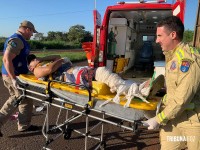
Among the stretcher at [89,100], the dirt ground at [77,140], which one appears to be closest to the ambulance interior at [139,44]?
the dirt ground at [77,140]

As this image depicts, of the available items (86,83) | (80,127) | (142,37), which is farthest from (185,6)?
Result: (142,37)

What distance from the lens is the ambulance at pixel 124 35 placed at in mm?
5394

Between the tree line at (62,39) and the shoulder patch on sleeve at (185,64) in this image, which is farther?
the tree line at (62,39)

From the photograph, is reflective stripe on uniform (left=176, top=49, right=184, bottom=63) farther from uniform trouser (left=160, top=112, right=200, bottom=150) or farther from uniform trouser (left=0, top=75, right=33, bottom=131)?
uniform trouser (left=0, top=75, right=33, bottom=131)

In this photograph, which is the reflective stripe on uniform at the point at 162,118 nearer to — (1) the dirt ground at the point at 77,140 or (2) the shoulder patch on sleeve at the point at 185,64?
(2) the shoulder patch on sleeve at the point at 185,64

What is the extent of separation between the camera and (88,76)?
3.34 metres

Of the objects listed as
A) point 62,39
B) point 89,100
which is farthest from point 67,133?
point 62,39

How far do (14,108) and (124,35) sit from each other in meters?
4.61

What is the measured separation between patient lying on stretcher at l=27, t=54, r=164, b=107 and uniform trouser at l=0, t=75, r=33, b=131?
531mm

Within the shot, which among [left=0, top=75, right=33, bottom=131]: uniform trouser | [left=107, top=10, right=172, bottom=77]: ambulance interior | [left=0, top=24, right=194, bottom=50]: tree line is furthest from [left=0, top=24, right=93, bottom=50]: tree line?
[left=0, top=75, right=33, bottom=131]: uniform trouser

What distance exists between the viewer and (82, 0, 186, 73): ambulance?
539 centimetres

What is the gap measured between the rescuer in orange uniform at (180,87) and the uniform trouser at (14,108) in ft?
8.52

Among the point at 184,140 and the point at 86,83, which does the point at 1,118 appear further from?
the point at 184,140

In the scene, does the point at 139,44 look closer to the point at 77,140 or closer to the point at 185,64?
the point at 77,140
